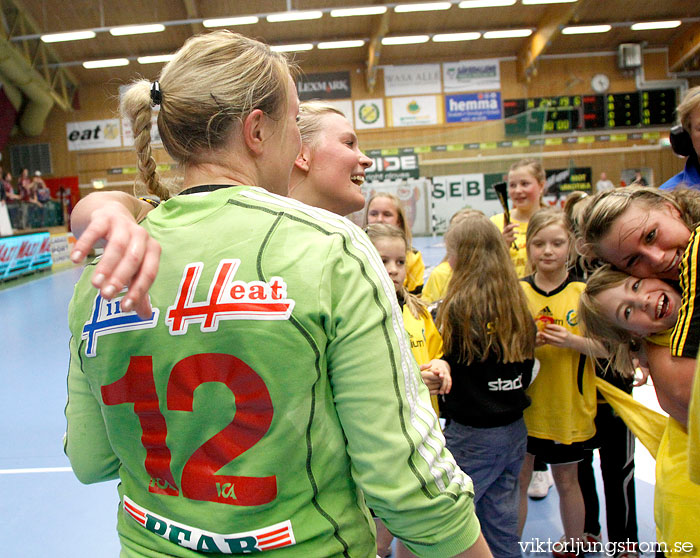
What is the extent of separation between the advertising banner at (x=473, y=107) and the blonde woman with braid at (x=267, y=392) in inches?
739

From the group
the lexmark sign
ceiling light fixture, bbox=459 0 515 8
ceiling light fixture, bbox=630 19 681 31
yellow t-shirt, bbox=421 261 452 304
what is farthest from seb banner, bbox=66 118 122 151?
yellow t-shirt, bbox=421 261 452 304

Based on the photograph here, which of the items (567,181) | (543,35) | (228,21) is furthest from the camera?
(543,35)

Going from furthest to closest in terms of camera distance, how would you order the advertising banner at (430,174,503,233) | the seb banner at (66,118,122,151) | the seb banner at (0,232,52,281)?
the seb banner at (66,118,122,151) → the seb banner at (0,232,52,281) → the advertising banner at (430,174,503,233)

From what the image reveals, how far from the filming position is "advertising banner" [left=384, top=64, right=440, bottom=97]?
18547 mm

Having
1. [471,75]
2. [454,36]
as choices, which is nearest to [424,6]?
[454,36]

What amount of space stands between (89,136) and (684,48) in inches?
755

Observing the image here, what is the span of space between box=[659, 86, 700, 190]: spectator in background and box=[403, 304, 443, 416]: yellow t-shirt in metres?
0.93

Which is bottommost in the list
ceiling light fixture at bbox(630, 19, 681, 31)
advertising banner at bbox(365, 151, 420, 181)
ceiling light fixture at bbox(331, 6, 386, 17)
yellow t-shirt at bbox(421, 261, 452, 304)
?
yellow t-shirt at bbox(421, 261, 452, 304)

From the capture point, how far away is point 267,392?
2.46 ft

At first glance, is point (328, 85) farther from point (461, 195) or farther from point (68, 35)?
point (461, 195)

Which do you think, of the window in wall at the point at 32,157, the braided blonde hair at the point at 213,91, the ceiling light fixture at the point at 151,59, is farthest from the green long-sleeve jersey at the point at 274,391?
the window in wall at the point at 32,157

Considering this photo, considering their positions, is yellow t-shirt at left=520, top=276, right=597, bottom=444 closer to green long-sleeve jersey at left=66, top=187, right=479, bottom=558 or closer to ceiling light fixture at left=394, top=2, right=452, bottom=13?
green long-sleeve jersey at left=66, top=187, right=479, bottom=558

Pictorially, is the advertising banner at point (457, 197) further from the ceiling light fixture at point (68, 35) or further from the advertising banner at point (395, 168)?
the ceiling light fixture at point (68, 35)

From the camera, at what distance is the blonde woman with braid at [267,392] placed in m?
0.74
